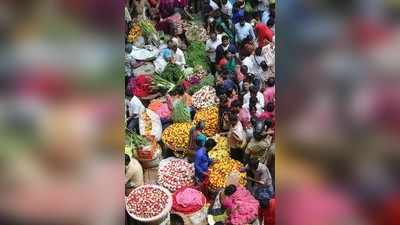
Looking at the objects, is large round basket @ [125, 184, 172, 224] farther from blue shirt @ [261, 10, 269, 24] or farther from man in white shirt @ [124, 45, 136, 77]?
blue shirt @ [261, 10, 269, 24]

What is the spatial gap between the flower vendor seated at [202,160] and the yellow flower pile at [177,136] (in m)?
0.07

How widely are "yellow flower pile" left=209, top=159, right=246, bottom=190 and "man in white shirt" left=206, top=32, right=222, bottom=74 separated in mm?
494

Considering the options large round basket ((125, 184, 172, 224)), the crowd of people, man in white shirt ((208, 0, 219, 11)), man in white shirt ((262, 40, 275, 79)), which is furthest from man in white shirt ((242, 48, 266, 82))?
large round basket ((125, 184, 172, 224))

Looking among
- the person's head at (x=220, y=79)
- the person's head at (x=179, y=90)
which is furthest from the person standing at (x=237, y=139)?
the person's head at (x=179, y=90)

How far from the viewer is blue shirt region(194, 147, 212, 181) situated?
2697mm

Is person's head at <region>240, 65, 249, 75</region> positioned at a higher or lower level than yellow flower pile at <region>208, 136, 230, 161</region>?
higher

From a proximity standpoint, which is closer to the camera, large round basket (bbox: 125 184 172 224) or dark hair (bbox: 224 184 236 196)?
large round basket (bbox: 125 184 172 224)

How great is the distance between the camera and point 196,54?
299 centimetres

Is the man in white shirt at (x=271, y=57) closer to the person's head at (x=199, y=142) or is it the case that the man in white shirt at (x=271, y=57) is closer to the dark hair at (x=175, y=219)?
the person's head at (x=199, y=142)

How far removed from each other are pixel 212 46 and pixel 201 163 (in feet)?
2.04

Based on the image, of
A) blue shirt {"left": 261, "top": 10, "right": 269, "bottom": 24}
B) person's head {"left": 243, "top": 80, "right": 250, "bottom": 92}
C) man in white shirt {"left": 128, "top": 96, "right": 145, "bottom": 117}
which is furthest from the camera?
person's head {"left": 243, "top": 80, "right": 250, "bottom": 92}

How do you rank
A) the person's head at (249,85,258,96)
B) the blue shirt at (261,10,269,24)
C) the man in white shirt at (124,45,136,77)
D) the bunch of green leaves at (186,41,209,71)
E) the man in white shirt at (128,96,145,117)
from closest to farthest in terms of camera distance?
1. the man in white shirt at (124,45,136,77)
2. the blue shirt at (261,10,269,24)
3. the man in white shirt at (128,96,145,117)
4. the person's head at (249,85,258,96)
5. the bunch of green leaves at (186,41,209,71)
